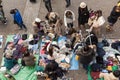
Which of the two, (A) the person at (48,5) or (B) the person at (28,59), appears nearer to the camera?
(B) the person at (28,59)

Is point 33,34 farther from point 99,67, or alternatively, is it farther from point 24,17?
point 99,67

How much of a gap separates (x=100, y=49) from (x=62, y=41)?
Answer: 1983 millimetres

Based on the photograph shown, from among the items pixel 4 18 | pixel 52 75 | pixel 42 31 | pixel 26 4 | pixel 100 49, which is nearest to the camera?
pixel 52 75

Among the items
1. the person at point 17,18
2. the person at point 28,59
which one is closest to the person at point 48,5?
the person at point 17,18

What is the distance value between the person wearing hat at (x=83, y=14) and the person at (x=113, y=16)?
1.19m

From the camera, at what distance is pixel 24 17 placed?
51.6 ft

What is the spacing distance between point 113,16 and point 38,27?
379cm

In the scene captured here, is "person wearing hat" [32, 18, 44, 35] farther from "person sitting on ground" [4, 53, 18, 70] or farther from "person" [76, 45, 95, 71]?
"person" [76, 45, 95, 71]

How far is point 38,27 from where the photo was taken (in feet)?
46.2

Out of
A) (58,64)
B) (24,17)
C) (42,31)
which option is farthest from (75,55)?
(24,17)

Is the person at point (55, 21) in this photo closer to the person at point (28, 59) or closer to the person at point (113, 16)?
the person at point (28, 59)

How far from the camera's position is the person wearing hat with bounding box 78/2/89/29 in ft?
43.5

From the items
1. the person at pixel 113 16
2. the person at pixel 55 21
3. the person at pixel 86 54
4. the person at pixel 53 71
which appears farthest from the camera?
the person at pixel 55 21

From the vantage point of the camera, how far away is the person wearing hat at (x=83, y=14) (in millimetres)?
13259
